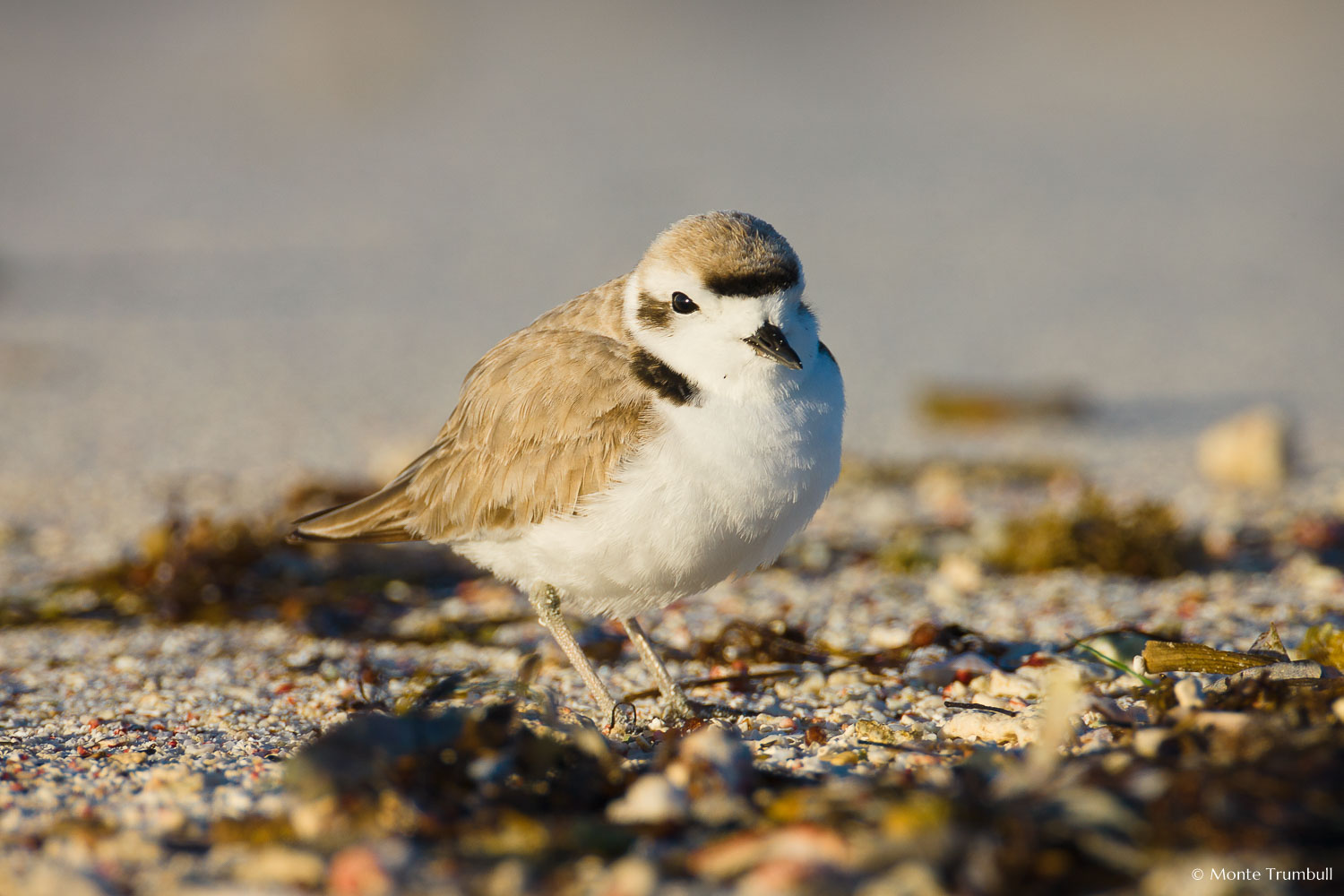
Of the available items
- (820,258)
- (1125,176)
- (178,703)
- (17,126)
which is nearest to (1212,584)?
(178,703)

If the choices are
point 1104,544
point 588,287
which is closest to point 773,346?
point 1104,544

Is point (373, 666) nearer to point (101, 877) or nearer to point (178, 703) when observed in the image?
point (178, 703)

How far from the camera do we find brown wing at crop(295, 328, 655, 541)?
3.92 m

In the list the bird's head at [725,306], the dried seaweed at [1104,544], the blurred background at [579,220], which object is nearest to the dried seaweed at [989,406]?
the blurred background at [579,220]

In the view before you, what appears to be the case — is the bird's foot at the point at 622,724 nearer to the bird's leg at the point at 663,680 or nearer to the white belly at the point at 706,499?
the bird's leg at the point at 663,680

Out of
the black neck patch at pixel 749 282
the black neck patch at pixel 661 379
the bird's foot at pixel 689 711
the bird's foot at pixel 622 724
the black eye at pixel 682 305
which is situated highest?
the black neck patch at pixel 749 282

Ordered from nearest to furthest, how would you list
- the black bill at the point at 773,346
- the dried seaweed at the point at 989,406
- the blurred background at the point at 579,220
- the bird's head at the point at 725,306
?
the black bill at the point at 773,346, the bird's head at the point at 725,306, the blurred background at the point at 579,220, the dried seaweed at the point at 989,406

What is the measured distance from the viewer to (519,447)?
4168 millimetres

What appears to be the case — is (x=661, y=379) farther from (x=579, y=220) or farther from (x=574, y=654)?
(x=579, y=220)

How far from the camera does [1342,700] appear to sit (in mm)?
2908

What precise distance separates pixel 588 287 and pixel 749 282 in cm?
823

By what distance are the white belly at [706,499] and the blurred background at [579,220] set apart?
3.25 metres

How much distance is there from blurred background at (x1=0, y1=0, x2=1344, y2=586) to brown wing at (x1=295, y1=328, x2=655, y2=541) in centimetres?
218

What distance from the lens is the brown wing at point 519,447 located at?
12.9ft
